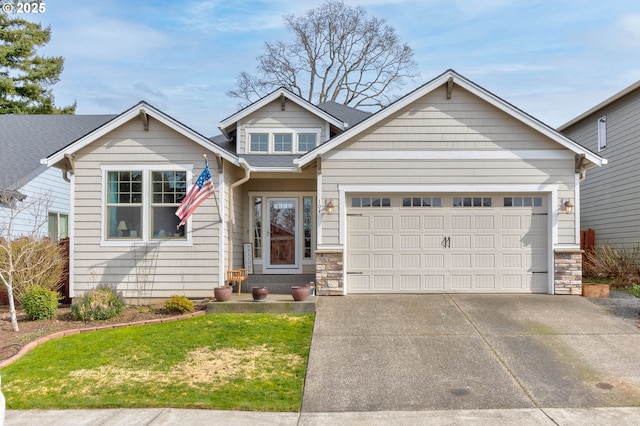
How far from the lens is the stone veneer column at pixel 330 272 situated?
11.4 metres

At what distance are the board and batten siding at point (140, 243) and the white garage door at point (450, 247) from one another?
124 inches

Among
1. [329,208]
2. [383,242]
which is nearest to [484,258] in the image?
[383,242]

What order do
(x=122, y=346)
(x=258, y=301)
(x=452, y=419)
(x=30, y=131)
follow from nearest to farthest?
(x=452, y=419), (x=122, y=346), (x=258, y=301), (x=30, y=131)

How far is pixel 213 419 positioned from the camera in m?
5.75

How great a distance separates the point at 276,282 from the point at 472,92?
20.4 ft

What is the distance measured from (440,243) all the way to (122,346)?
6.78 m

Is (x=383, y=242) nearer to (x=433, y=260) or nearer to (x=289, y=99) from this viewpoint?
(x=433, y=260)

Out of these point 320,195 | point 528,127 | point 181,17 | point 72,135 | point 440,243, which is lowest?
point 440,243

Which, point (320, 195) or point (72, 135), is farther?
point (72, 135)

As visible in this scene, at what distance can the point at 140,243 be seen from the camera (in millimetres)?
11516

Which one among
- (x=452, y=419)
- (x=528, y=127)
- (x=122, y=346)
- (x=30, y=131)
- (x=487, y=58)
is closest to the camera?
(x=452, y=419)

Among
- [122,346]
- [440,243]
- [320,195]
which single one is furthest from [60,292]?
[440,243]

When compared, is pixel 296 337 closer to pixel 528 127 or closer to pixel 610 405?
pixel 610 405

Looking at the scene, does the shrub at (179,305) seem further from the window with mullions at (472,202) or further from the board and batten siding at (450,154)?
the window with mullions at (472,202)
